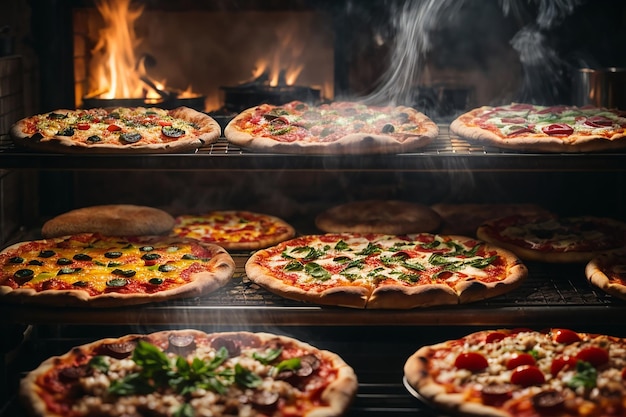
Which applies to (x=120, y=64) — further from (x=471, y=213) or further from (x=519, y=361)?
(x=519, y=361)

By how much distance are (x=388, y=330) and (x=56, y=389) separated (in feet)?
8.32

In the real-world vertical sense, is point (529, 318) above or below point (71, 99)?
below

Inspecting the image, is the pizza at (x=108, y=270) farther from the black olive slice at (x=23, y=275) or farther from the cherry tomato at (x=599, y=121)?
the cherry tomato at (x=599, y=121)

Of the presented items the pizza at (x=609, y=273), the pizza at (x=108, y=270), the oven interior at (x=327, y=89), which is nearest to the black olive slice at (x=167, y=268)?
the pizza at (x=108, y=270)

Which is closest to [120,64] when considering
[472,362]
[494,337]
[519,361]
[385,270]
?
[385,270]

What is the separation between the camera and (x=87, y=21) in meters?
6.09

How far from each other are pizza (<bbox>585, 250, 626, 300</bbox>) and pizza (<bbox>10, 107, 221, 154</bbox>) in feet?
7.23

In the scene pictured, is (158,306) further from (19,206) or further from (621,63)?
(621,63)

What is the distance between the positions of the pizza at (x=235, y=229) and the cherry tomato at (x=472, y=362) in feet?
6.23

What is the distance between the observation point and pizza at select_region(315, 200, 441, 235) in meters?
5.59

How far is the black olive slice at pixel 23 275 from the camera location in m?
4.39

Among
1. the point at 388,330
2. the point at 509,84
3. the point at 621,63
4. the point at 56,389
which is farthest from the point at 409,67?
the point at 56,389

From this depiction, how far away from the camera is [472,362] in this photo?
3768 millimetres

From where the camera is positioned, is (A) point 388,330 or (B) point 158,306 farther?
(A) point 388,330
